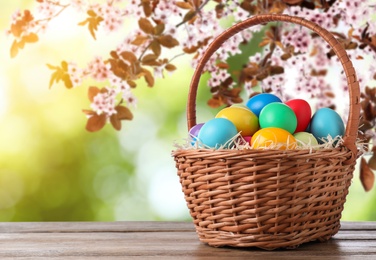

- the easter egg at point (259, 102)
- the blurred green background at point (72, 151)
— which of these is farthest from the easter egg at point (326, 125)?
the blurred green background at point (72, 151)

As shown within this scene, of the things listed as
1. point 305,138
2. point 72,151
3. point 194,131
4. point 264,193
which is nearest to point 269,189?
point 264,193

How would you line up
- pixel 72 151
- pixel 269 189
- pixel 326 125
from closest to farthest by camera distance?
pixel 269 189
pixel 326 125
pixel 72 151

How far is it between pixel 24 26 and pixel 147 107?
61cm

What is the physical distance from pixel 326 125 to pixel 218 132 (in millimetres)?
262

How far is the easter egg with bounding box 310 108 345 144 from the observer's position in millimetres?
1361

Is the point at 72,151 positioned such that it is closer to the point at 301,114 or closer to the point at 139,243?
the point at 139,243

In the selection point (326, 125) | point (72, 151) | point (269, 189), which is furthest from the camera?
point (72, 151)

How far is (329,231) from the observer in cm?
137

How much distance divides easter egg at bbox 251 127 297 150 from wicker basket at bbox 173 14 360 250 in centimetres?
3

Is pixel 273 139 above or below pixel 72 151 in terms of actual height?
above

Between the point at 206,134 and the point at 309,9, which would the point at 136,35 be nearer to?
the point at 309,9

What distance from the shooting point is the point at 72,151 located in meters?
2.53

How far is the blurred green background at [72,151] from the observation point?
2.52 metres

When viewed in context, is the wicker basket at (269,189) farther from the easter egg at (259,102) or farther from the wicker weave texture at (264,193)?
the easter egg at (259,102)
